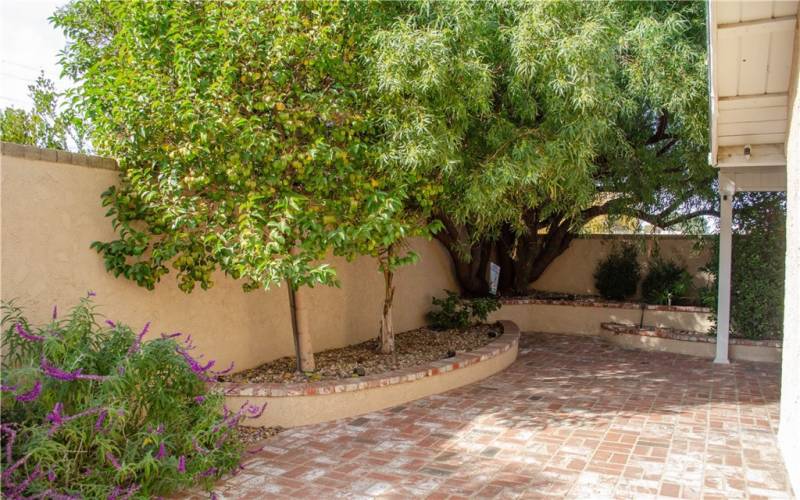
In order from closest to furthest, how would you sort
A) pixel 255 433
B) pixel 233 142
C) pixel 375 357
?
pixel 233 142, pixel 255 433, pixel 375 357

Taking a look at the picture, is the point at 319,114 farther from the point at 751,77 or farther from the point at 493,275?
the point at 493,275

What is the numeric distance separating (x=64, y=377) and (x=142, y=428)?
678 mm

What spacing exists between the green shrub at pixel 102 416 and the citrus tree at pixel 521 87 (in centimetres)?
282

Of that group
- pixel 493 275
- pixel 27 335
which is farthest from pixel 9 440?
pixel 493 275

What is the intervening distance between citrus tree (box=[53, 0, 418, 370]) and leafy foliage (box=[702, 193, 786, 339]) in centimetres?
602

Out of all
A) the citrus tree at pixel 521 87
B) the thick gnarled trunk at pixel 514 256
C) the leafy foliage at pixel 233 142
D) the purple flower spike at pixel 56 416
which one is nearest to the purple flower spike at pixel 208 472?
the purple flower spike at pixel 56 416

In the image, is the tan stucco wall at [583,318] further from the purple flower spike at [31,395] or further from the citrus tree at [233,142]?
the purple flower spike at [31,395]

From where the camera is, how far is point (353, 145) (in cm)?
570

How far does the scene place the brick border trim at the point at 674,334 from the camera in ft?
28.4

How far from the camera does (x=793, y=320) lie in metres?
4.11

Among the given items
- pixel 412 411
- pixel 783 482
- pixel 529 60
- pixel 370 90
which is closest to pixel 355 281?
pixel 412 411

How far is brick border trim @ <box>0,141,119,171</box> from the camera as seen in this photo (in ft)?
15.4

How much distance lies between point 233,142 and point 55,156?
1476 mm

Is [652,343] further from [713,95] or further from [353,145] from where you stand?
[353,145]
